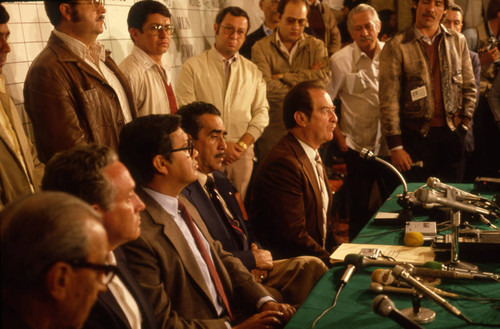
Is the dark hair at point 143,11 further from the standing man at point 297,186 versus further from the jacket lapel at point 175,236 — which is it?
the jacket lapel at point 175,236

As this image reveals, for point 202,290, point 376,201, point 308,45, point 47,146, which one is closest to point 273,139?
point 308,45

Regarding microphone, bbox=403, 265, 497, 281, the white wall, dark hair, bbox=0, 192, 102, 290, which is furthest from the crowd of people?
microphone, bbox=403, 265, 497, 281

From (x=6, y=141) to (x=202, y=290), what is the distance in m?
1.03

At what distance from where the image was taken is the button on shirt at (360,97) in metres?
3.99

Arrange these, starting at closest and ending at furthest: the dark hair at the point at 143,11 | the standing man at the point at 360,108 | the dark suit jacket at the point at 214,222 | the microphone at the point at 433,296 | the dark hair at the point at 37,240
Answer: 1. the dark hair at the point at 37,240
2. the microphone at the point at 433,296
3. the dark suit jacket at the point at 214,222
4. the dark hair at the point at 143,11
5. the standing man at the point at 360,108

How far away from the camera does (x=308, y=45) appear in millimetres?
4121

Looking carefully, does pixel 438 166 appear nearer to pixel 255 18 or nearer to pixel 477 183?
pixel 477 183

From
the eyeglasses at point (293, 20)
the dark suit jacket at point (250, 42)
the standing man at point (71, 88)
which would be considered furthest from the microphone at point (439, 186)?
the dark suit jacket at point (250, 42)

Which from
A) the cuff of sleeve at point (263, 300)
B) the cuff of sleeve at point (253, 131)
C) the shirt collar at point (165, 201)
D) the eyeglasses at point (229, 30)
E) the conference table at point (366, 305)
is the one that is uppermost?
the eyeglasses at point (229, 30)

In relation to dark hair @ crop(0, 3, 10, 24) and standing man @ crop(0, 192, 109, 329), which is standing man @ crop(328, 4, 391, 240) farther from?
standing man @ crop(0, 192, 109, 329)

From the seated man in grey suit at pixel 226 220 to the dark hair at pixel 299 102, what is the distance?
50 centimetres

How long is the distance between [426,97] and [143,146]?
2394mm

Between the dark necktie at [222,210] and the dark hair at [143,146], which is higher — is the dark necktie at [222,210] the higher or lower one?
the lower one

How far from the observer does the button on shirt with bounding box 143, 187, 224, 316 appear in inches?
75.5
